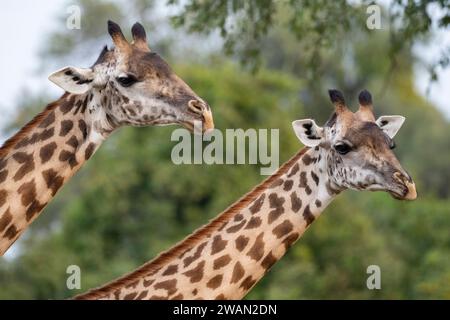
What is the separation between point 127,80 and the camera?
10.6m

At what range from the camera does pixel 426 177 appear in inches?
1986

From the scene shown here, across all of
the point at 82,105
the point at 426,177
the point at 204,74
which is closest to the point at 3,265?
the point at 204,74

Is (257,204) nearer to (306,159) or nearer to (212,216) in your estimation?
(306,159)

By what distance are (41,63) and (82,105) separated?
53512 millimetres

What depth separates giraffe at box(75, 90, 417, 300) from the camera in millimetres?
10398

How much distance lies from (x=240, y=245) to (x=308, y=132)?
1.00m

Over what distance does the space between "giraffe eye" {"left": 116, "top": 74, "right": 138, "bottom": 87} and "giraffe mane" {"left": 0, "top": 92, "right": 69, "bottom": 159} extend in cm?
59

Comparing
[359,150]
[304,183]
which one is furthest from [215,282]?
[359,150]

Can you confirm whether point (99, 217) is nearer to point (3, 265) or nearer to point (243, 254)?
point (3, 265)

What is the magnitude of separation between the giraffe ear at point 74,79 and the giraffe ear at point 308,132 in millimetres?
1594

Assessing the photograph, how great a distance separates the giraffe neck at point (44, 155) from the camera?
34.8 ft

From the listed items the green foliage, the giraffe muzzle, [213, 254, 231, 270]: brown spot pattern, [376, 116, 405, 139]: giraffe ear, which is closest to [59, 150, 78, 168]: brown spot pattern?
the giraffe muzzle

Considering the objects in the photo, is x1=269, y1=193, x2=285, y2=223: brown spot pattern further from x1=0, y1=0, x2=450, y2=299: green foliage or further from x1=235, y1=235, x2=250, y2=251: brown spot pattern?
x1=0, y1=0, x2=450, y2=299: green foliage

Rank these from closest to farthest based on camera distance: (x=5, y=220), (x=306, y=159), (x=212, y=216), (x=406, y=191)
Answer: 1. (x=406, y=191)
2. (x=5, y=220)
3. (x=306, y=159)
4. (x=212, y=216)
